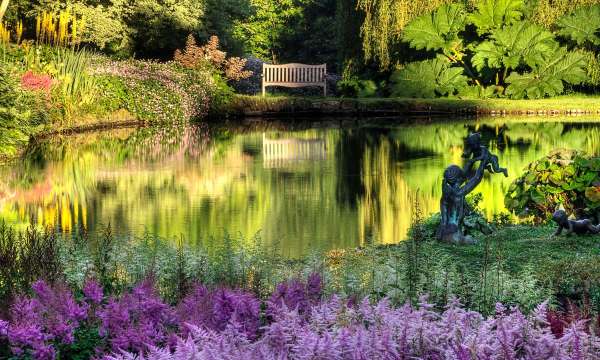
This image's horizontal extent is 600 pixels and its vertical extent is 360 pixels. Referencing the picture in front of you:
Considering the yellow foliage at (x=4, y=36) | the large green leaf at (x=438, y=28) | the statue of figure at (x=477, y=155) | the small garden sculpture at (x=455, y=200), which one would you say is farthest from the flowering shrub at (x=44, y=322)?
the large green leaf at (x=438, y=28)

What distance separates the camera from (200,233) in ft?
32.5

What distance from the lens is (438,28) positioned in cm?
3356

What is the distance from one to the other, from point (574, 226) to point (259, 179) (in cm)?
706

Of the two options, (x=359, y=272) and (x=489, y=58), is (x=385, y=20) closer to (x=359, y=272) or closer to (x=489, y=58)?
(x=489, y=58)

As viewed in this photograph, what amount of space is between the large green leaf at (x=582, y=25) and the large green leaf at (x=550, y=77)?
0.58 metres

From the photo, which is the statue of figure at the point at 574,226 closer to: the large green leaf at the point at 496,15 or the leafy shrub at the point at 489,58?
the leafy shrub at the point at 489,58

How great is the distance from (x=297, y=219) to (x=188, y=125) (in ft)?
52.6

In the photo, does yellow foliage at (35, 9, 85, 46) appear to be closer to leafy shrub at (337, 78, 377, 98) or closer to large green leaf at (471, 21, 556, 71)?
leafy shrub at (337, 78, 377, 98)

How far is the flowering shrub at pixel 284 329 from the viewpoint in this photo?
330 cm

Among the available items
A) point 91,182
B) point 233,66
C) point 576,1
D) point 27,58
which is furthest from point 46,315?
point 576,1

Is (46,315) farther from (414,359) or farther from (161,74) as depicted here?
(161,74)

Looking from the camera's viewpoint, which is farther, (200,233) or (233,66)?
(233,66)

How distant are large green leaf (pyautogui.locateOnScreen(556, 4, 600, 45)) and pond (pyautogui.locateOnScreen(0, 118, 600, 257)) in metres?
8.64

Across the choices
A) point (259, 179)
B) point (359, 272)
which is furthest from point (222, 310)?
point (259, 179)
